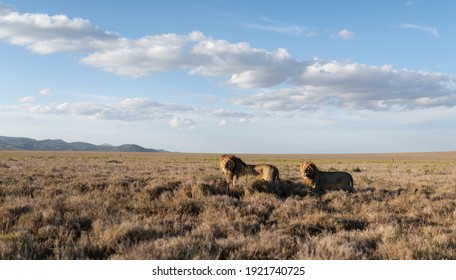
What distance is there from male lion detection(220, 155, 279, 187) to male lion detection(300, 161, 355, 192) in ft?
3.38

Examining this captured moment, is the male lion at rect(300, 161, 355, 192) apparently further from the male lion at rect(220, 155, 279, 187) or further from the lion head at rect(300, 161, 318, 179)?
the male lion at rect(220, 155, 279, 187)

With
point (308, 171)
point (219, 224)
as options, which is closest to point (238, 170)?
point (308, 171)

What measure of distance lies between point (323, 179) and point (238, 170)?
303cm

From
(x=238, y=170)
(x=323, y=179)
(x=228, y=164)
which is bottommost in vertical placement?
(x=323, y=179)

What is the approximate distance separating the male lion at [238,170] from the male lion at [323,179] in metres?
1.03

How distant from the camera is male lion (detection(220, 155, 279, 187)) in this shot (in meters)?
13.4

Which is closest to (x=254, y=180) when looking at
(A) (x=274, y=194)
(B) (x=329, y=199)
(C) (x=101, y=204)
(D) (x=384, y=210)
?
(A) (x=274, y=194)

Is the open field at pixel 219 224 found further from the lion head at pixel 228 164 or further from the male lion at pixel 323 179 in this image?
the male lion at pixel 323 179

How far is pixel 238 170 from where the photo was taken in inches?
533

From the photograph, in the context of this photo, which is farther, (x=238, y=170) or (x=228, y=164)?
(x=238, y=170)

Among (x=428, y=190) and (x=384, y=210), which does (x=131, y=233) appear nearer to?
(x=384, y=210)

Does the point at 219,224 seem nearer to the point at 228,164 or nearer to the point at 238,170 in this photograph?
the point at 228,164

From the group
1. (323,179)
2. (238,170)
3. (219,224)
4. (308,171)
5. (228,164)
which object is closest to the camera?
(219,224)

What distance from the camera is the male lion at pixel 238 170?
1338 cm
